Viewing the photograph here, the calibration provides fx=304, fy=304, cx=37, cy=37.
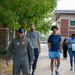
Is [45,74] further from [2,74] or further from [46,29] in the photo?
[46,29]

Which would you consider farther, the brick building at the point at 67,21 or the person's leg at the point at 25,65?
the brick building at the point at 67,21

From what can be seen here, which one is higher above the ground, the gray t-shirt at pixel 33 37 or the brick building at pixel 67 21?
the brick building at pixel 67 21

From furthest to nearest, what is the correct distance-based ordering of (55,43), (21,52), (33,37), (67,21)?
(67,21) < (55,43) < (33,37) < (21,52)

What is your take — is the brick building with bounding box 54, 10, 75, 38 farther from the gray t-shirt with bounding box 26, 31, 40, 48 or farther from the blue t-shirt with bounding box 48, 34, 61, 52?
the gray t-shirt with bounding box 26, 31, 40, 48

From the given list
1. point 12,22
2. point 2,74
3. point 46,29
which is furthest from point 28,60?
point 46,29

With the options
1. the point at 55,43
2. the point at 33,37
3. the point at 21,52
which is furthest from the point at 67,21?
the point at 21,52

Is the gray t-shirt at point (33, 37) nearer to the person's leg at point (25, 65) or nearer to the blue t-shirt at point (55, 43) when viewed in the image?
the blue t-shirt at point (55, 43)

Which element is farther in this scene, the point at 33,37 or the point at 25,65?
the point at 33,37

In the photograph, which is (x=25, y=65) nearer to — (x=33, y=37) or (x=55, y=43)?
(x=33, y=37)

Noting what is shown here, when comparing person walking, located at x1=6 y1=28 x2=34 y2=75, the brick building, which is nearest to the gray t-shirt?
person walking, located at x1=6 y1=28 x2=34 y2=75

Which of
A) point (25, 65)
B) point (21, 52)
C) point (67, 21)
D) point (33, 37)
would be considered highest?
point (67, 21)

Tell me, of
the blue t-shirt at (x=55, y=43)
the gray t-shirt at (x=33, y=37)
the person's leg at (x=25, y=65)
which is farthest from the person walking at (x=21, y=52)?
the blue t-shirt at (x=55, y=43)

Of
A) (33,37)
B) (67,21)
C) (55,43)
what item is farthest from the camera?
(67,21)

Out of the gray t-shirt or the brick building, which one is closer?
the gray t-shirt
